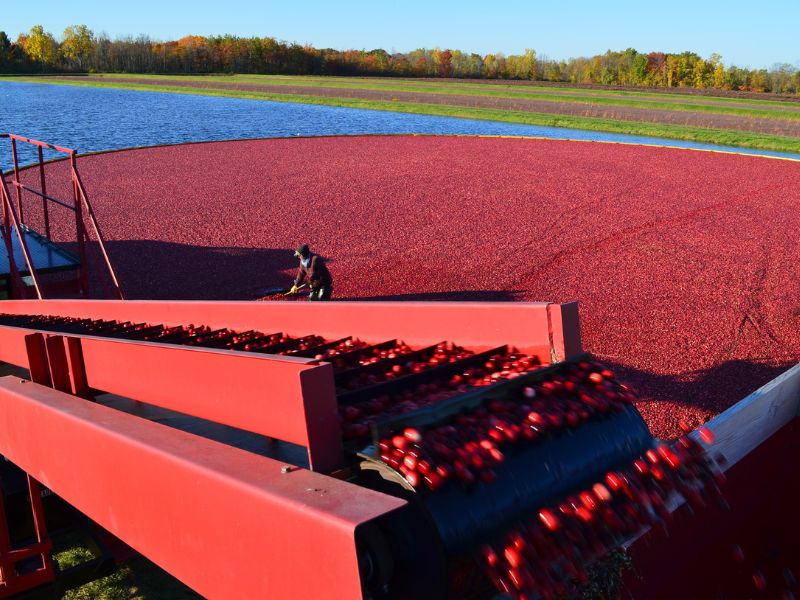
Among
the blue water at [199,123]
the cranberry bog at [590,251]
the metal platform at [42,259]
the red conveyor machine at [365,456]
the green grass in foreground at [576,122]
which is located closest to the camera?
the red conveyor machine at [365,456]

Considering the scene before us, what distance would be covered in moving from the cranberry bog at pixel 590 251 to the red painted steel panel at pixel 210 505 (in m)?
1.89

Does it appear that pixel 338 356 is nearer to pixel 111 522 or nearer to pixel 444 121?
pixel 111 522

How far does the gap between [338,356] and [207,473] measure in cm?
Answer: 146

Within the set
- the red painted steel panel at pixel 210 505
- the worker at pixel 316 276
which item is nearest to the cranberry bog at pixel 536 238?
the worker at pixel 316 276

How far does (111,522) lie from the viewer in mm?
2594

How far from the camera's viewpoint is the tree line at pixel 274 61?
98.3 meters

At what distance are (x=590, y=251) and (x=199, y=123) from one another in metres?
29.7

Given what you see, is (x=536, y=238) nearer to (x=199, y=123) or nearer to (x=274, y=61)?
(x=199, y=123)

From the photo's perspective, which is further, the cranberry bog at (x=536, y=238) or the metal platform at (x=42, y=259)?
the metal platform at (x=42, y=259)

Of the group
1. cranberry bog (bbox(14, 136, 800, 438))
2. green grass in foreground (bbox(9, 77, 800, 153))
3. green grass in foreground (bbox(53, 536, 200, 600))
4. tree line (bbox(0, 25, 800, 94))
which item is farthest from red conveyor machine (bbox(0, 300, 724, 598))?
tree line (bbox(0, 25, 800, 94))

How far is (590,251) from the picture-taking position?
46.0ft

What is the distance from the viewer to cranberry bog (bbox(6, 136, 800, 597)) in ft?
14.0

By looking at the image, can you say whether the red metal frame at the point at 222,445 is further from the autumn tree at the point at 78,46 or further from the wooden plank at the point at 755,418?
the autumn tree at the point at 78,46

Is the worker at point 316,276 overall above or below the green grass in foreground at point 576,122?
below
